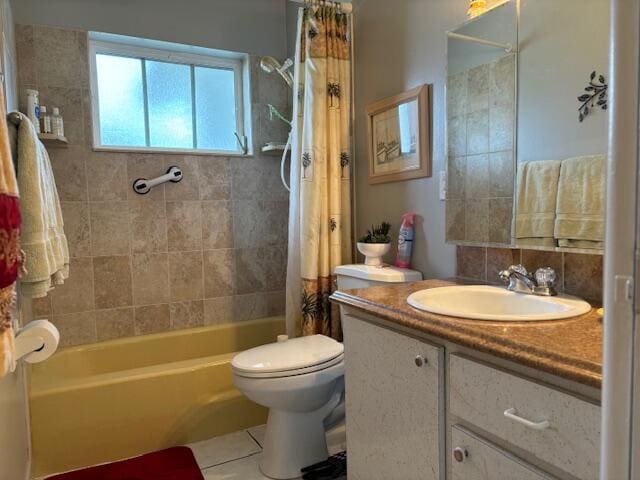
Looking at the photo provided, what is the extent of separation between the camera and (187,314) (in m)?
2.71

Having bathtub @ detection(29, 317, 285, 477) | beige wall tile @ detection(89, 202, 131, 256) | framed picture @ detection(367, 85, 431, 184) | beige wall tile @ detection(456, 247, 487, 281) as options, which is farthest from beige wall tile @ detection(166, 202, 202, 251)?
beige wall tile @ detection(456, 247, 487, 281)

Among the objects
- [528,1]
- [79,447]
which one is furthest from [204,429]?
[528,1]

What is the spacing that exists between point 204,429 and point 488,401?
5.43ft

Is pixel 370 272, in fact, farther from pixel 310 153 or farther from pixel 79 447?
pixel 79 447

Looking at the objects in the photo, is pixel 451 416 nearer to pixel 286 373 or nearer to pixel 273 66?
pixel 286 373

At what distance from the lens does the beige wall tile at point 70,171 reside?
92.9 inches

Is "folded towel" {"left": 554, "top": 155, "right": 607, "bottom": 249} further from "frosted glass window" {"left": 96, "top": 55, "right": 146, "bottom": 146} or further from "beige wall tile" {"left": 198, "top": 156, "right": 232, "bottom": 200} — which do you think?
"frosted glass window" {"left": 96, "top": 55, "right": 146, "bottom": 146}

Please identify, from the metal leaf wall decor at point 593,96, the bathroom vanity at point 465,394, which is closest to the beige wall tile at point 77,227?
the bathroom vanity at point 465,394

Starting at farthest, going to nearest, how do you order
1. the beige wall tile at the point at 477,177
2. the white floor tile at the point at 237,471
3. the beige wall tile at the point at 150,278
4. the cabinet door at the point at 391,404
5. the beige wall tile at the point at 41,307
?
the beige wall tile at the point at 150,278
the beige wall tile at the point at 41,307
the white floor tile at the point at 237,471
the beige wall tile at the point at 477,177
the cabinet door at the point at 391,404

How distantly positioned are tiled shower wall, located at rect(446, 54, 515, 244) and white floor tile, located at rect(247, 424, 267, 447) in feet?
4.35

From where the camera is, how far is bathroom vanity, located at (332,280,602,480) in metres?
0.80

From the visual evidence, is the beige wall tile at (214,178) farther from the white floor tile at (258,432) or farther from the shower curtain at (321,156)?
the white floor tile at (258,432)

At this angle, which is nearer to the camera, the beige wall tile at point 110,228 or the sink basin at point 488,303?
the sink basin at point 488,303

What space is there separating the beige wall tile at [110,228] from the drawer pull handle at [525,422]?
2218 millimetres
